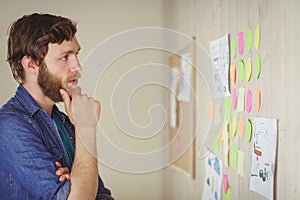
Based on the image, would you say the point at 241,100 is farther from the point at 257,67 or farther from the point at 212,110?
the point at 212,110

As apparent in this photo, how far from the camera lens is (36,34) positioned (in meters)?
1.75

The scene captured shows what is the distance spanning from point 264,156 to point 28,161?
0.77 m

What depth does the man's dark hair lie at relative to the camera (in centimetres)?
174

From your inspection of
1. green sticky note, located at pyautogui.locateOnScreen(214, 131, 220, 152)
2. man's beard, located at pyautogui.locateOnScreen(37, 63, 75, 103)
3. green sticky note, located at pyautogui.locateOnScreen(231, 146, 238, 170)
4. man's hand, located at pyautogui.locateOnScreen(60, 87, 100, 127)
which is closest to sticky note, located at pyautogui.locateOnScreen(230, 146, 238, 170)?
green sticky note, located at pyautogui.locateOnScreen(231, 146, 238, 170)

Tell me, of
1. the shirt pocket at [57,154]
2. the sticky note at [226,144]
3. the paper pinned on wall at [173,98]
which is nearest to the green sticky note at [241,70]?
the sticky note at [226,144]

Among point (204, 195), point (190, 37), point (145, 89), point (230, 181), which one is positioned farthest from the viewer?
point (145, 89)

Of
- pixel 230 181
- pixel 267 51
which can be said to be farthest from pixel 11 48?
pixel 230 181

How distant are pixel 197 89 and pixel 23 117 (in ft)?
4.08

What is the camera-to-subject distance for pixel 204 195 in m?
2.56

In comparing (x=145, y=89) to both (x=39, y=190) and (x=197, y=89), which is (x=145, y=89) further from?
(x=39, y=190)

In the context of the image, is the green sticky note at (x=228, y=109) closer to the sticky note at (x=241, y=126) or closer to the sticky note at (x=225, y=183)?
the sticky note at (x=241, y=126)

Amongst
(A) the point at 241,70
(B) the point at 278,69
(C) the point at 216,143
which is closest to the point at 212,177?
(C) the point at 216,143

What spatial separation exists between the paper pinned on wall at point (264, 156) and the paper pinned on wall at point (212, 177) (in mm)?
437

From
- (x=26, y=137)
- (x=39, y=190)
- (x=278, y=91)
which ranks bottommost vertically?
(x=39, y=190)
